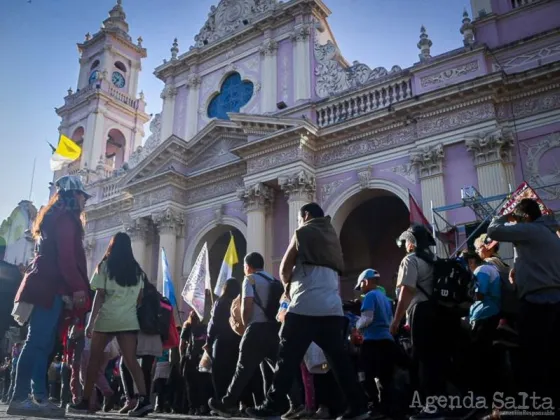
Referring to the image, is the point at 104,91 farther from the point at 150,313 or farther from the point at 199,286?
the point at 150,313

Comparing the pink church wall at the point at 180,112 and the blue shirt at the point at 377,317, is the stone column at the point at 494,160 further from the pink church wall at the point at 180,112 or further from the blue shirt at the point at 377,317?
the pink church wall at the point at 180,112

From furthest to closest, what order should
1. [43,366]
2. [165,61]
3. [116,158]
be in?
[116,158]
[165,61]
[43,366]

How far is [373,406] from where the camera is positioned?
5.09m

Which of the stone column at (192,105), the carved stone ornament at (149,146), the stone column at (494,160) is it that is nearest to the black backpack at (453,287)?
the stone column at (494,160)

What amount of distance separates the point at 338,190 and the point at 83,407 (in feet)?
31.7

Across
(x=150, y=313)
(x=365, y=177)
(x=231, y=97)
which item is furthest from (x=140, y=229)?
(x=150, y=313)

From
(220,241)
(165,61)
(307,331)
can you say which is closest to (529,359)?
(307,331)

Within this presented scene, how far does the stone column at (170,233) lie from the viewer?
15680mm

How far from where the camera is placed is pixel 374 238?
16.4 metres

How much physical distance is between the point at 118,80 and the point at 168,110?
703 cm

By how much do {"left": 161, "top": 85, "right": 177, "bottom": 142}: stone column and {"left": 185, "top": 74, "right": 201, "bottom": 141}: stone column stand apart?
34.7 inches

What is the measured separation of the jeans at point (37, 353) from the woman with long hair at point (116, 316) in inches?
20.2

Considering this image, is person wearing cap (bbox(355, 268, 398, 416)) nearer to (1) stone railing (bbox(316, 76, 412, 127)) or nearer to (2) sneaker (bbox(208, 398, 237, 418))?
(2) sneaker (bbox(208, 398, 237, 418))

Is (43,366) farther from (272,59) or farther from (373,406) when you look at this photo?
(272,59)
